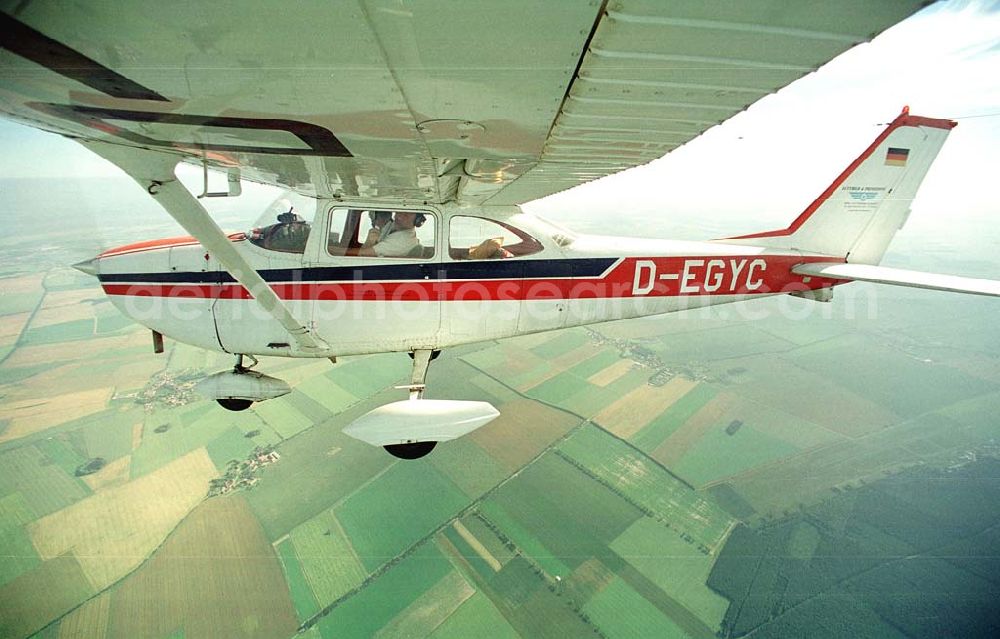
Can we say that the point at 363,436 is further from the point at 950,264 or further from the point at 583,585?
the point at 950,264

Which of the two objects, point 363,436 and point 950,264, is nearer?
point 363,436

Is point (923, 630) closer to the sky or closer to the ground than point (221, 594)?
closer to the ground

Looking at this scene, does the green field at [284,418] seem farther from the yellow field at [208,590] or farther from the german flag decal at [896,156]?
the german flag decal at [896,156]

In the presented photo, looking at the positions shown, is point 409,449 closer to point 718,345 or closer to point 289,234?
point 289,234

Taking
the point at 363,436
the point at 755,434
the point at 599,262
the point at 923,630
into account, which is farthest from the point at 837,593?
the point at 363,436

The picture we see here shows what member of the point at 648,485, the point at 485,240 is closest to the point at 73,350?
the point at 485,240

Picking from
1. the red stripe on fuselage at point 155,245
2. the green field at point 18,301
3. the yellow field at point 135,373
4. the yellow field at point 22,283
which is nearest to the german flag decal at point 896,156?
the red stripe on fuselage at point 155,245
